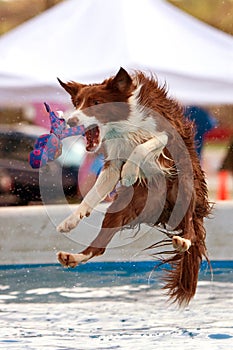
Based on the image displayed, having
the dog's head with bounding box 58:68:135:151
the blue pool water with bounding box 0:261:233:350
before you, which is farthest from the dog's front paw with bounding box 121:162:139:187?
the blue pool water with bounding box 0:261:233:350

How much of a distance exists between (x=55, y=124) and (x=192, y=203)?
802 mm

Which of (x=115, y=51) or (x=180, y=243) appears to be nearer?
(x=180, y=243)

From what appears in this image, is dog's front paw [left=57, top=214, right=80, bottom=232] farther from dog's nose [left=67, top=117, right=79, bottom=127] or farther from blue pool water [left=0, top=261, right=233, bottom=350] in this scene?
blue pool water [left=0, top=261, right=233, bottom=350]

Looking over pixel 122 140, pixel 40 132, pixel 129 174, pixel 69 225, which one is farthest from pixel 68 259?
pixel 40 132

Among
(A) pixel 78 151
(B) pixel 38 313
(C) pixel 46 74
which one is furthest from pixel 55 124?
(A) pixel 78 151

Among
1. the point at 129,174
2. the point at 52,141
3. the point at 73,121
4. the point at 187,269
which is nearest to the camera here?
the point at 73,121

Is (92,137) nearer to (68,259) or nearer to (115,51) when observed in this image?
(68,259)

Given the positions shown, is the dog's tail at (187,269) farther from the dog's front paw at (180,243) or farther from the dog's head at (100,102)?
the dog's head at (100,102)

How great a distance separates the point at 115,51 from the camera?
34.2 feet

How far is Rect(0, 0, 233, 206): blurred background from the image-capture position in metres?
12.8

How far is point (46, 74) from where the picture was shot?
1048 centimetres

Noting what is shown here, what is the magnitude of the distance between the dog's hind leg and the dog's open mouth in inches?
12.7

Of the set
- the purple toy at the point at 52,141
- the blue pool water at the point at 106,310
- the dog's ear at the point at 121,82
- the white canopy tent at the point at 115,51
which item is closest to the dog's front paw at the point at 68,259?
the purple toy at the point at 52,141

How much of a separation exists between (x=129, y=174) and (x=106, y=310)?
3080 millimetres
